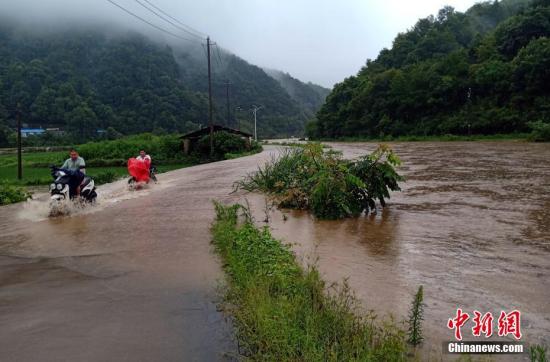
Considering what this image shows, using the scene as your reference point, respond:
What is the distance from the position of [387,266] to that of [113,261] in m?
4.00

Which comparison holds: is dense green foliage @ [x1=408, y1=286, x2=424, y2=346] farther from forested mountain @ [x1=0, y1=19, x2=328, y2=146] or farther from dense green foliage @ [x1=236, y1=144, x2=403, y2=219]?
forested mountain @ [x1=0, y1=19, x2=328, y2=146]

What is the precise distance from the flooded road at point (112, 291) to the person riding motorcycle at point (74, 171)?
4.14 ft

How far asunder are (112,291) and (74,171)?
681 centimetres

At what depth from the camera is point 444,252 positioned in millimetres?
5941

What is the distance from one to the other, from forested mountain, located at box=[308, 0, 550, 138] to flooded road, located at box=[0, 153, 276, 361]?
135ft

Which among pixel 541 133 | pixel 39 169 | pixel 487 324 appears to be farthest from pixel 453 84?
pixel 487 324

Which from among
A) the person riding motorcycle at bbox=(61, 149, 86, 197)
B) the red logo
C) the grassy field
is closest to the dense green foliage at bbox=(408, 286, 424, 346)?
the red logo

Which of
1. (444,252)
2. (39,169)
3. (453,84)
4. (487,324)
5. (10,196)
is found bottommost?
(487,324)

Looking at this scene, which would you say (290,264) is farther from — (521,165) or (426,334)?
(521,165)

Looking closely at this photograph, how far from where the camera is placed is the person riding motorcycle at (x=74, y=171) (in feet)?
36.1

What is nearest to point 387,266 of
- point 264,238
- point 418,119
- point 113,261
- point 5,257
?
point 264,238

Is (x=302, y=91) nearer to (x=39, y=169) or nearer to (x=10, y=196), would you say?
(x=39, y=169)

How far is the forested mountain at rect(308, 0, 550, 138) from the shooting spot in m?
44.0

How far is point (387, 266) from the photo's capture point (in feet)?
18.0
